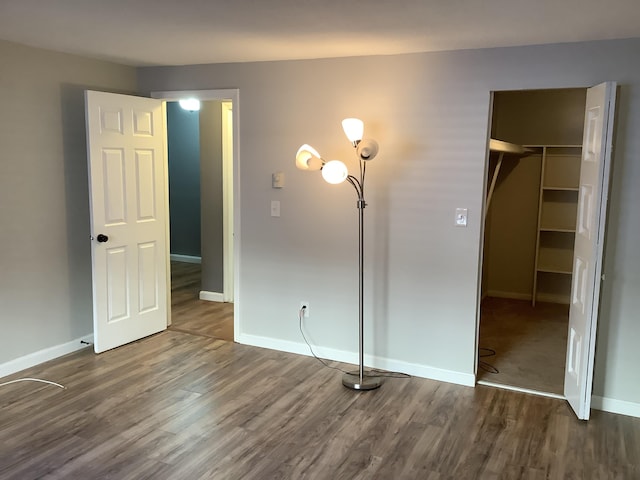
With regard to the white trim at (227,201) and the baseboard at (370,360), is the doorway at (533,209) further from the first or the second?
the white trim at (227,201)

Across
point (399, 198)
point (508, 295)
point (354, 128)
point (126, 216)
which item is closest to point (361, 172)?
point (399, 198)

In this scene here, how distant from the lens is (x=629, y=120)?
3043 millimetres

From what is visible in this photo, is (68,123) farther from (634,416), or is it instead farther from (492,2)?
(634,416)

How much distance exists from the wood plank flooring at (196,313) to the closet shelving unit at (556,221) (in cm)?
324

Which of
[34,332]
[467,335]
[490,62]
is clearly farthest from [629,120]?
[34,332]

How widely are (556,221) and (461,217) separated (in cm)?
273

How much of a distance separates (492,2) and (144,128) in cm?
290

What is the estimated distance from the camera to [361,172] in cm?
369

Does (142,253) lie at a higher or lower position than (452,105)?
lower

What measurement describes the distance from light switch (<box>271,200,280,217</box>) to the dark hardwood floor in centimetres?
113

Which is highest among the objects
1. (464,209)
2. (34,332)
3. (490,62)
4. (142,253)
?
(490,62)

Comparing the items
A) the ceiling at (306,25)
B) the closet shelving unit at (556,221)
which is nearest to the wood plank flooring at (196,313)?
the ceiling at (306,25)

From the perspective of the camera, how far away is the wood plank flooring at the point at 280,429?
2668 mm

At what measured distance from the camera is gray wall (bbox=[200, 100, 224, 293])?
5328 mm
